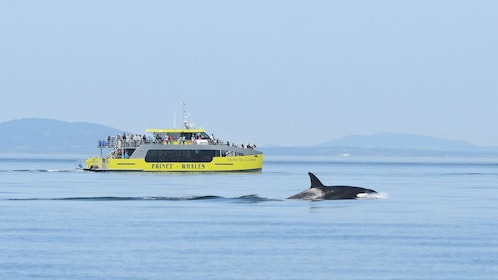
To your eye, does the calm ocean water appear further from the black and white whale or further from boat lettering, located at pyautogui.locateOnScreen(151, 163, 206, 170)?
boat lettering, located at pyautogui.locateOnScreen(151, 163, 206, 170)

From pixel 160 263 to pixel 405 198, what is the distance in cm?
4024

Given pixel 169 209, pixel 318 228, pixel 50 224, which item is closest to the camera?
pixel 318 228

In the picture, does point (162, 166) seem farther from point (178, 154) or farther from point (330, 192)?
point (330, 192)

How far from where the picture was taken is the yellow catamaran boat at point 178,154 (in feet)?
438

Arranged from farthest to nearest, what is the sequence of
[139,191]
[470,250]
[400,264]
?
[139,191] → [470,250] → [400,264]

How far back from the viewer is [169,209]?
60844mm

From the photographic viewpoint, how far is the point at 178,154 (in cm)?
13388

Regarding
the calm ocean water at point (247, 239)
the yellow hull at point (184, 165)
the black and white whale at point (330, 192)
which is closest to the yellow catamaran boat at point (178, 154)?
the yellow hull at point (184, 165)

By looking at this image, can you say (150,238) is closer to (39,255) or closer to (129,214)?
(39,255)

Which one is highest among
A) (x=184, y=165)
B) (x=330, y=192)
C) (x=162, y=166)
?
(x=184, y=165)

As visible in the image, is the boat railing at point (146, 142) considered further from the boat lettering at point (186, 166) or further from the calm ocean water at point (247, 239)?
the calm ocean water at point (247, 239)

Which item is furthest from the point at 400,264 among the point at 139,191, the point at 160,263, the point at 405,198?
the point at 139,191

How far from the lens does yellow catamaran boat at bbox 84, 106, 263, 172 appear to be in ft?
438

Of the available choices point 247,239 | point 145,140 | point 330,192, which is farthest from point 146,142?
point 247,239
